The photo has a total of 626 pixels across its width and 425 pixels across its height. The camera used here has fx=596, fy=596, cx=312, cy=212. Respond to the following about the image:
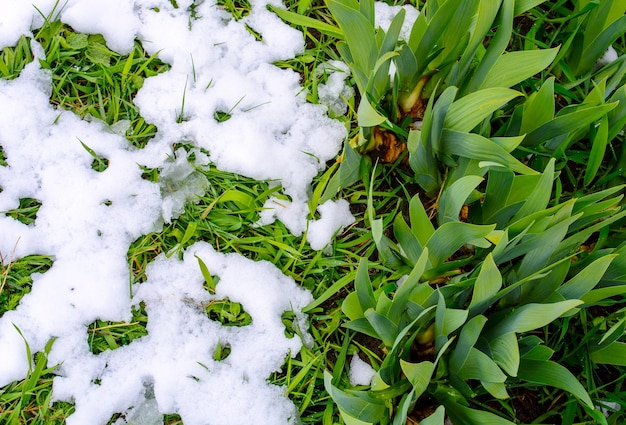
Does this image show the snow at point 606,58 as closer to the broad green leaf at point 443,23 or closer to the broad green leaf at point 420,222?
the broad green leaf at point 443,23

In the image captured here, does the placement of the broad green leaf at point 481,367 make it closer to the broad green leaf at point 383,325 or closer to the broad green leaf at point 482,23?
the broad green leaf at point 383,325

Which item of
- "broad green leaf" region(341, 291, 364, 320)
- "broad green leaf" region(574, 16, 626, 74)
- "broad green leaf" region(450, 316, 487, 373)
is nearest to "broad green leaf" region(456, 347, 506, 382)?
"broad green leaf" region(450, 316, 487, 373)

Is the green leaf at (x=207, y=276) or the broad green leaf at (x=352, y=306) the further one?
the green leaf at (x=207, y=276)

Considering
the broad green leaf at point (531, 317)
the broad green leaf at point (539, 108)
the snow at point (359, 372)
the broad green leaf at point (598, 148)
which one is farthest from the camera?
the snow at point (359, 372)

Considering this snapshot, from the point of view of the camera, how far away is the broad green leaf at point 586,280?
977mm

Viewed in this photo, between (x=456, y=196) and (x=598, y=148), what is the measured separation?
441 mm

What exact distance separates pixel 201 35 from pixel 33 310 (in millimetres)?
792

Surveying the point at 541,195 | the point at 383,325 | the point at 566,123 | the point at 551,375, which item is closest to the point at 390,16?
the point at 566,123

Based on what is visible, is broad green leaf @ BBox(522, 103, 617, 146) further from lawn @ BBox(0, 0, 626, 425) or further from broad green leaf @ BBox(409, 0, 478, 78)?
broad green leaf @ BBox(409, 0, 478, 78)

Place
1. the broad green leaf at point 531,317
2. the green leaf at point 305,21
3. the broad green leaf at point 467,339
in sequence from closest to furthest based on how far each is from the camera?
the broad green leaf at point 531,317
the broad green leaf at point 467,339
the green leaf at point 305,21

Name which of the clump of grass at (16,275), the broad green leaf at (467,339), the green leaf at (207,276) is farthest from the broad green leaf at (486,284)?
the clump of grass at (16,275)

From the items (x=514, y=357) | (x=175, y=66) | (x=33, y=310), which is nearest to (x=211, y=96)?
(x=175, y=66)

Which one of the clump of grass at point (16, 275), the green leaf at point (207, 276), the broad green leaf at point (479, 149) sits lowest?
the clump of grass at point (16, 275)

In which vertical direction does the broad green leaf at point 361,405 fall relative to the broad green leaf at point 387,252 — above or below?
below
